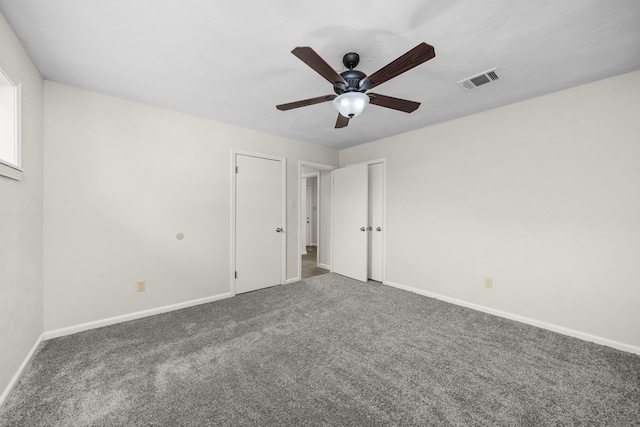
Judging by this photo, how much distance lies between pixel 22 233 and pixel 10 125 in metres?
0.77

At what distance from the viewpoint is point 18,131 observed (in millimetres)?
1840

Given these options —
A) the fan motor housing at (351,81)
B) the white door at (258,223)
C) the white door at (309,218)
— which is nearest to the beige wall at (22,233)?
the white door at (258,223)

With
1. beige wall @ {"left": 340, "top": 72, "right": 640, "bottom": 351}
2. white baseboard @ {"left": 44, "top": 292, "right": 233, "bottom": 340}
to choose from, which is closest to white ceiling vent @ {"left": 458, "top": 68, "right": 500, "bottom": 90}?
beige wall @ {"left": 340, "top": 72, "right": 640, "bottom": 351}

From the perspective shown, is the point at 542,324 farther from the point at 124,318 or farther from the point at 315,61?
the point at 124,318

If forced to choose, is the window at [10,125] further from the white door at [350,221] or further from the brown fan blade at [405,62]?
the white door at [350,221]

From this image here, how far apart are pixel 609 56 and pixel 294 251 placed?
389 cm

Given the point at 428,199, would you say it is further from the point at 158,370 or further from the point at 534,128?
the point at 158,370

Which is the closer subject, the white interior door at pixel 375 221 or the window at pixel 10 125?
the window at pixel 10 125

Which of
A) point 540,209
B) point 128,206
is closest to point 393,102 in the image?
point 540,209

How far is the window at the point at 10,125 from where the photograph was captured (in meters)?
1.77

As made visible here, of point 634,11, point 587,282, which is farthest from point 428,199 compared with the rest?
point 634,11

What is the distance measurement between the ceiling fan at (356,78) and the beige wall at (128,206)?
68.4 inches

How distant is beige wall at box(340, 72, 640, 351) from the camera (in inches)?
88.5

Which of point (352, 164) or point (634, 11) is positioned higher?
point (634, 11)
